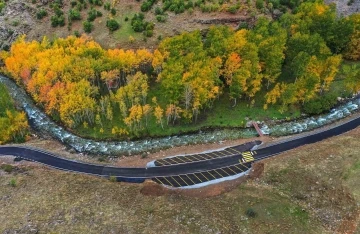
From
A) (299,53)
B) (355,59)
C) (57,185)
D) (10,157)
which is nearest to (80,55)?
(10,157)

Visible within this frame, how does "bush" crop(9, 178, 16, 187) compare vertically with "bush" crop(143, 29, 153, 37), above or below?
below

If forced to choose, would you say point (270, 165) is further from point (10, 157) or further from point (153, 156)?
point (10, 157)

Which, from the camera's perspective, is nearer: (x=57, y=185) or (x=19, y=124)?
(x=57, y=185)

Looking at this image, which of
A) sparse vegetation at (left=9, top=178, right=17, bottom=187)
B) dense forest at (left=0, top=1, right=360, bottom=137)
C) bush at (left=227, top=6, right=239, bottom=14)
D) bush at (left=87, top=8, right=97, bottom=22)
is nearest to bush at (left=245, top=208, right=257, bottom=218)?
dense forest at (left=0, top=1, right=360, bottom=137)

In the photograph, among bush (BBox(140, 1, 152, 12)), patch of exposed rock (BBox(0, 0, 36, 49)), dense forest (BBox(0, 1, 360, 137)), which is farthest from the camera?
patch of exposed rock (BBox(0, 0, 36, 49))

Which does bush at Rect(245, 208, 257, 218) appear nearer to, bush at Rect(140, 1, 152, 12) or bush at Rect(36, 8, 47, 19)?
bush at Rect(140, 1, 152, 12)

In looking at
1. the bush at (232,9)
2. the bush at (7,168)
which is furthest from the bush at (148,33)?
the bush at (7,168)
